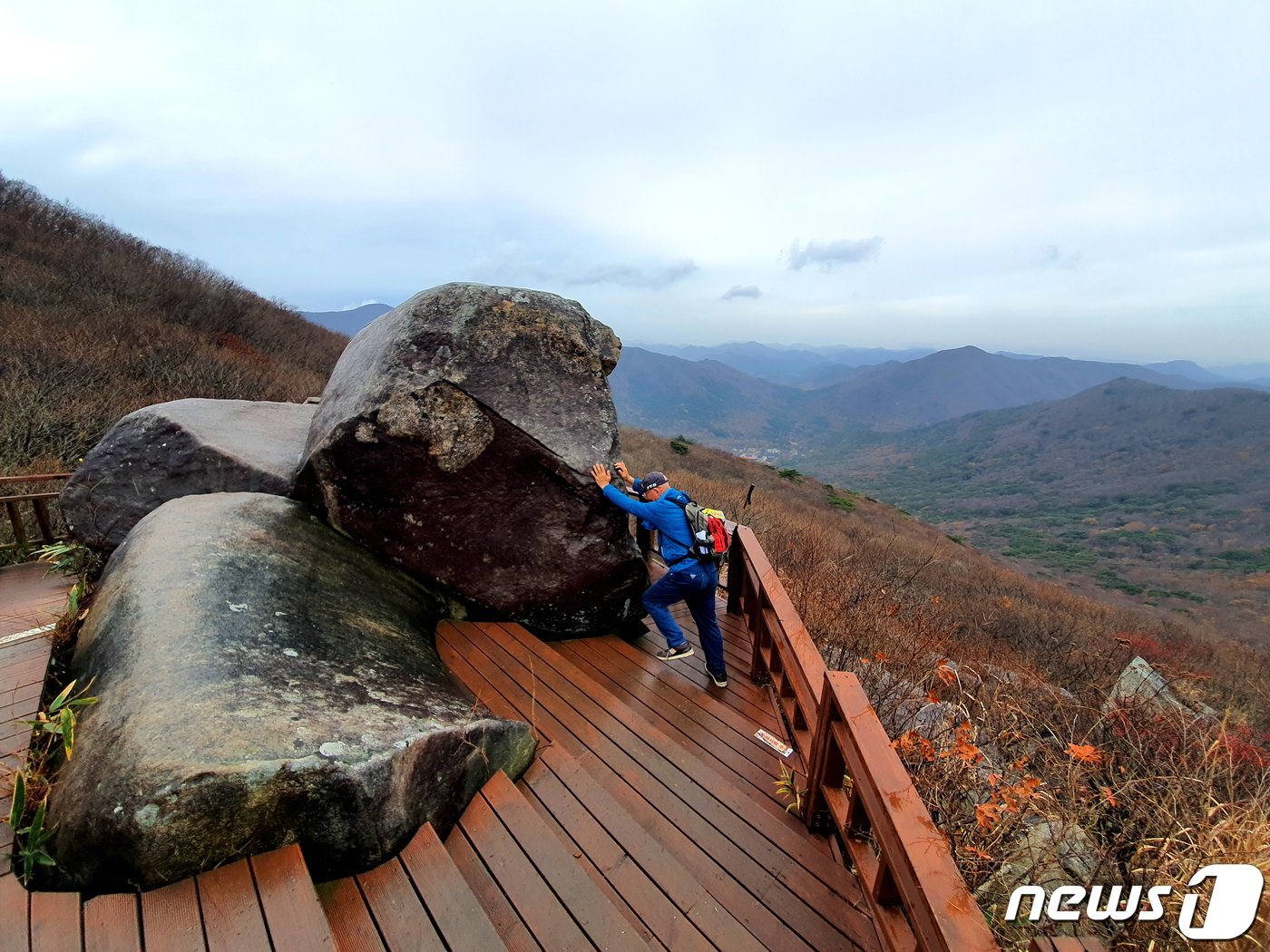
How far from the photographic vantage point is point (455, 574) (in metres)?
4.45

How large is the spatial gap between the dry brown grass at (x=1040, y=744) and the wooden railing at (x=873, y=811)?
602 mm

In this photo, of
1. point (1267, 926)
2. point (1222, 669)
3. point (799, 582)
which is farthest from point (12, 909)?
point (1222, 669)

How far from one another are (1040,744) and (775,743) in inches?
70.0

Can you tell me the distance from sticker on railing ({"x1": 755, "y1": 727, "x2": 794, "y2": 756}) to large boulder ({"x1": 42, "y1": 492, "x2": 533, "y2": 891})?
148 cm

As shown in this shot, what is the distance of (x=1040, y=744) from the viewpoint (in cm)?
383

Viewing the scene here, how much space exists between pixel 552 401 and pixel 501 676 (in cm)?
201

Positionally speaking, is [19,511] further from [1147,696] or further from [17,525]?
[1147,696]

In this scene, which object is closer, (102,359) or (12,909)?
(12,909)

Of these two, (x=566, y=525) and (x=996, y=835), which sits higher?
(x=566, y=525)

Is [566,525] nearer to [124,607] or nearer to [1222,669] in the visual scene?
[124,607]

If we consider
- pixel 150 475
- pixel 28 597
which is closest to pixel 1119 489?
pixel 150 475
